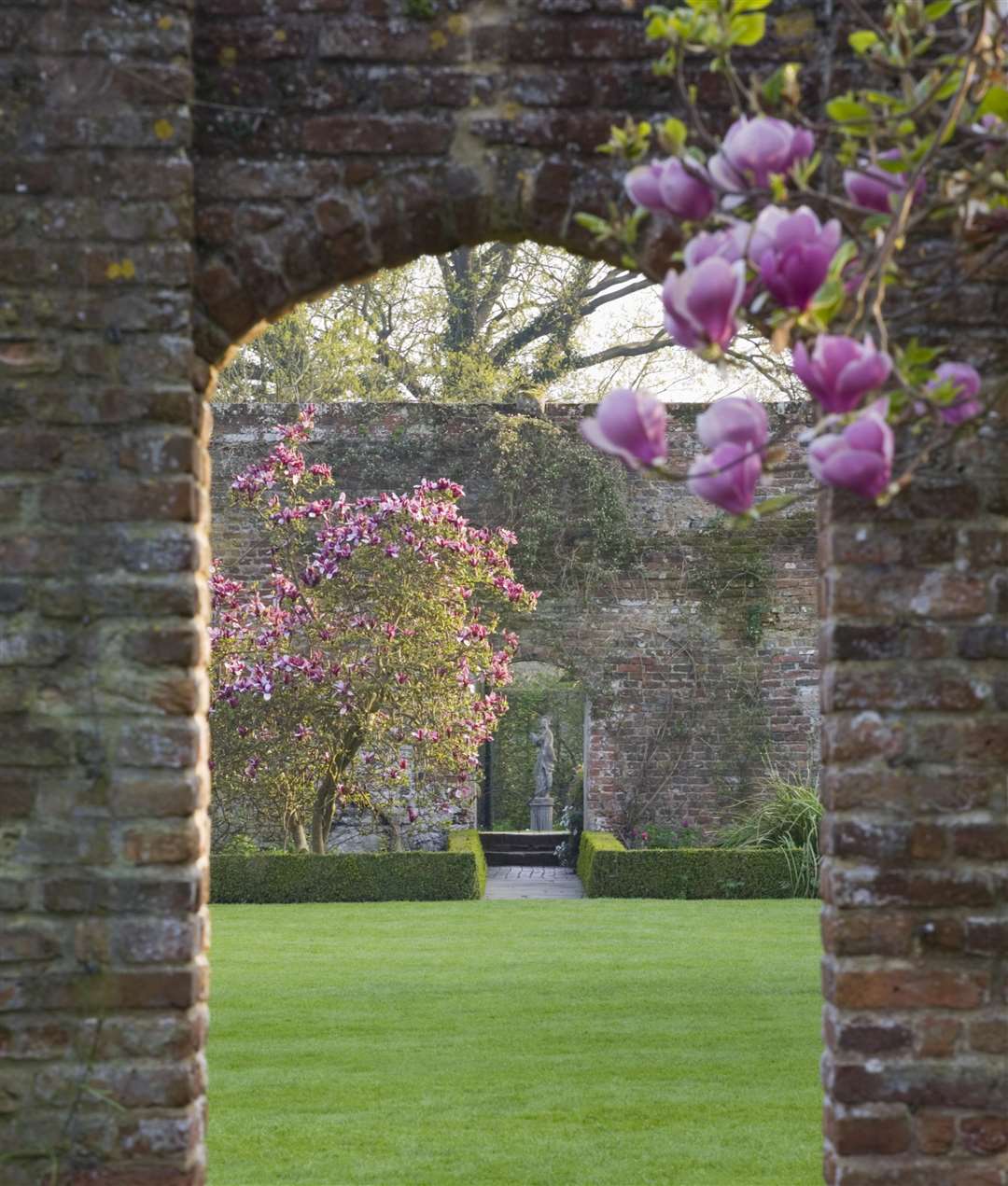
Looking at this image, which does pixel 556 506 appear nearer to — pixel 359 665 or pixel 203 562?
pixel 359 665

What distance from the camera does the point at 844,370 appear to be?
2.01 meters

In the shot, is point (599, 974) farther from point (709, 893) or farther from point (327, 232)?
point (327, 232)

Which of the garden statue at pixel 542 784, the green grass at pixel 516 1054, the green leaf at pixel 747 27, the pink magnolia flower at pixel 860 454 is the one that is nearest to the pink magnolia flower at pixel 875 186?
the green leaf at pixel 747 27

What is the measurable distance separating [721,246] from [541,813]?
690 inches

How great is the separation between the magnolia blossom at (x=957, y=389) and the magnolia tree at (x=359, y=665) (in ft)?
35.1

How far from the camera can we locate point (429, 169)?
3602mm

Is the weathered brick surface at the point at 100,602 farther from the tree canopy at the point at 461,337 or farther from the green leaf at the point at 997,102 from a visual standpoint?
the tree canopy at the point at 461,337

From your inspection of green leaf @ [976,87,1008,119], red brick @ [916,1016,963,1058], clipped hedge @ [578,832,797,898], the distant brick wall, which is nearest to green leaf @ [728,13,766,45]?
green leaf @ [976,87,1008,119]

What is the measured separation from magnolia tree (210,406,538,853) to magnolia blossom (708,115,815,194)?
10686 mm

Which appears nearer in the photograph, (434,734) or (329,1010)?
(329,1010)

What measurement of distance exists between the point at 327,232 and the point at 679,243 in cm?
76

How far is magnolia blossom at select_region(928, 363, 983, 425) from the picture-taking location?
2203 mm

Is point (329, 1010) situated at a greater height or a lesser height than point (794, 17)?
lesser

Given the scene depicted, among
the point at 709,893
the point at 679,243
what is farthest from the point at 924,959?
the point at 709,893
